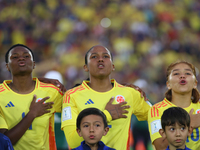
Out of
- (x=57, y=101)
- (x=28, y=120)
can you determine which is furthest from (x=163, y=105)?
(x=28, y=120)

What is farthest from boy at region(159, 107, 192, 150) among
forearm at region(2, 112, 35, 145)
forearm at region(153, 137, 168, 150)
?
forearm at region(2, 112, 35, 145)

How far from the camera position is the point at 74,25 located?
409 inches

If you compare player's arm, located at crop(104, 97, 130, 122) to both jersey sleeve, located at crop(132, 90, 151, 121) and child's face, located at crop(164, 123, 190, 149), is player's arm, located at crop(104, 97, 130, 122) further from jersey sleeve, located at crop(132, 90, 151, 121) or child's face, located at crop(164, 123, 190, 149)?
child's face, located at crop(164, 123, 190, 149)

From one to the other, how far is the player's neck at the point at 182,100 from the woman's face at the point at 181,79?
69 millimetres

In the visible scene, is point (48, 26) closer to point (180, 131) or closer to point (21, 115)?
point (21, 115)

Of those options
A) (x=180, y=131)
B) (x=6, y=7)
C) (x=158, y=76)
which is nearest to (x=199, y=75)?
(x=158, y=76)

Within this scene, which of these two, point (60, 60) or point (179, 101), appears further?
point (60, 60)

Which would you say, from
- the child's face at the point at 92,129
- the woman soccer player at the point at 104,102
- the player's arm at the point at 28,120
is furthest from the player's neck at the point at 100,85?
the child's face at the point at 92,129

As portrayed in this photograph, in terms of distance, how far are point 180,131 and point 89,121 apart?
2.58ft

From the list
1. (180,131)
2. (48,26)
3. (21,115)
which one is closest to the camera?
(180,131)

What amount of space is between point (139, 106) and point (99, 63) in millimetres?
646

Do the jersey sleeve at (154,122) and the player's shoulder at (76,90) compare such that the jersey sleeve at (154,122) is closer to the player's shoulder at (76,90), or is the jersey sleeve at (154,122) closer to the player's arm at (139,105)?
the player's arm at (139,105)

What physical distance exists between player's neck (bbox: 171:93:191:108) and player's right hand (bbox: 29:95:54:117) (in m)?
1.32

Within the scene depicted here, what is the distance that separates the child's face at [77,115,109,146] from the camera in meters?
2.86
